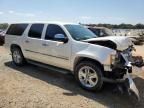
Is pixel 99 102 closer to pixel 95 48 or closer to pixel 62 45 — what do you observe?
pixel 95 48

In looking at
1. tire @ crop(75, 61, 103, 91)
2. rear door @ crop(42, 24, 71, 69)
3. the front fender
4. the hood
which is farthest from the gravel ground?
the hood

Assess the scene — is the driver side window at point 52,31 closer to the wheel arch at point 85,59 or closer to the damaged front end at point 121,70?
the wheel arch at point 85,59

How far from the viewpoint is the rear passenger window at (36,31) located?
759 centimetres

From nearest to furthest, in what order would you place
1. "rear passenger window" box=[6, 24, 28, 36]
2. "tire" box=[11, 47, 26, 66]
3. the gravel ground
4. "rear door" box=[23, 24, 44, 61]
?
the gravel ground, "rear door" box=[23, 24, 44, 61], "rear passenger window" box=[6, 24, 28, 36], "tire" box=[11, 47, 26, 66]

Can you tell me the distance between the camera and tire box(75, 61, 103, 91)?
19.1 feet

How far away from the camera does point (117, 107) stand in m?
5.14

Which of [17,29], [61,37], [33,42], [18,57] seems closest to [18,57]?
[18,57]

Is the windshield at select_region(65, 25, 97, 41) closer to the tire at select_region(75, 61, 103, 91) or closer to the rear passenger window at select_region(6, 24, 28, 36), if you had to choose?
the tire at select_region(75, 61, 103, 91)

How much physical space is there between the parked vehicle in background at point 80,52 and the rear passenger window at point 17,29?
0.04 metres

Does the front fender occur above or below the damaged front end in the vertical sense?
above

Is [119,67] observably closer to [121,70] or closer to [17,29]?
[121,70]

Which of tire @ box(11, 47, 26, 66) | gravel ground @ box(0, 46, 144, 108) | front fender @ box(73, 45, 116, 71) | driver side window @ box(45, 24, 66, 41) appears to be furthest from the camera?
tire @ box(11, 47, 26, 66)

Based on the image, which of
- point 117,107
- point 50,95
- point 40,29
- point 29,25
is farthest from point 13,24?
point 117,107

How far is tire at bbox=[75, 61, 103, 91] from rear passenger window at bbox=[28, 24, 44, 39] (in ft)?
6.80
